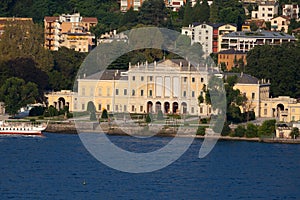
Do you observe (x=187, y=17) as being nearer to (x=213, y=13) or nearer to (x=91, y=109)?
(x=213, y=13)

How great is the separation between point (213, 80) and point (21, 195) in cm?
1501

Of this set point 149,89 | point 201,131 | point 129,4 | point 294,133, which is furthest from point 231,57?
point 129,4

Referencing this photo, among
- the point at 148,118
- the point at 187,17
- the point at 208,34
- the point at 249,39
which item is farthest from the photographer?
the point at 187,17

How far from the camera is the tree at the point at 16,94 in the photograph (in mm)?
44594

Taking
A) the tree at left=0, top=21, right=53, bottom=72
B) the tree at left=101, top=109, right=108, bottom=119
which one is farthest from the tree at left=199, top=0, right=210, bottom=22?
the tree at left=101, top=109, right=108, bottom=119

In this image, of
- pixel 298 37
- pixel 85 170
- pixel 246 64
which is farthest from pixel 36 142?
pixel 298 37

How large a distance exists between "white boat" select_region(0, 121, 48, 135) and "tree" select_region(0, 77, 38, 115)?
2446mm

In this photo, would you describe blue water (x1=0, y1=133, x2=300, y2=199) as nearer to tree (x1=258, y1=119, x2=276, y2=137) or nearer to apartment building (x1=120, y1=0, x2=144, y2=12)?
tree (x1=258, y1=119, x2=276, y2=137)

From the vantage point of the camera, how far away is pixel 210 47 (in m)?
57.5

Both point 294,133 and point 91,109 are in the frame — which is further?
point 91,109

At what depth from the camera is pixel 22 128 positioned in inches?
1640

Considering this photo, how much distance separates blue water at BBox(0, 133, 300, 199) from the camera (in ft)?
99.9

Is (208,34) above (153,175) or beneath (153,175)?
above

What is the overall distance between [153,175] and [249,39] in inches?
938
